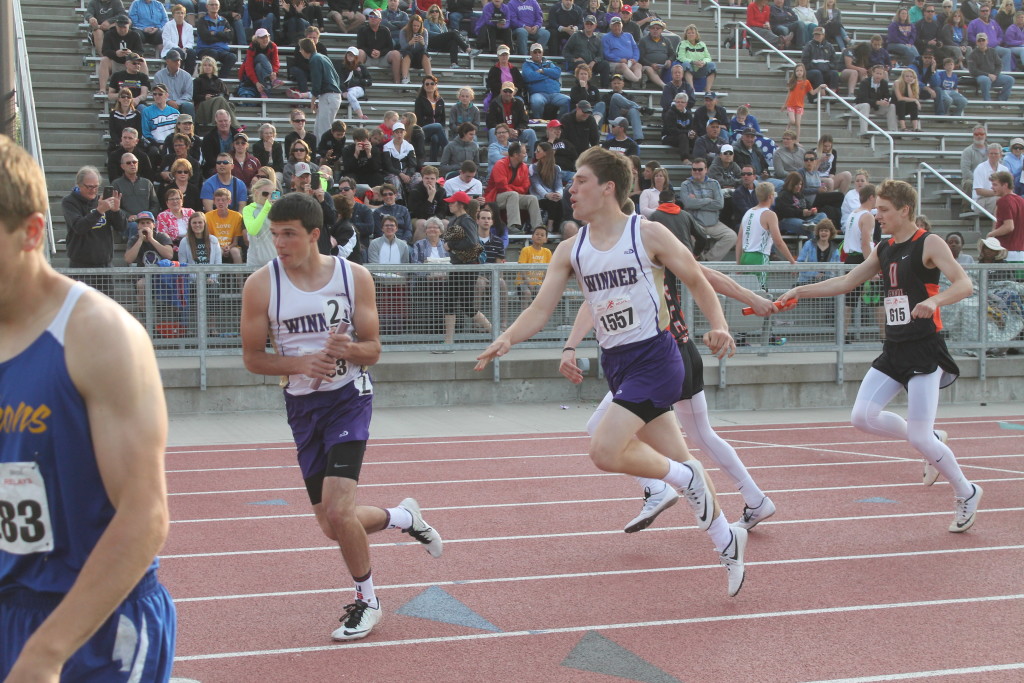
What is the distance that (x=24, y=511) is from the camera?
236cm

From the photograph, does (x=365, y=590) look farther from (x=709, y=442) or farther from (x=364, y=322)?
(x=709, y=442)

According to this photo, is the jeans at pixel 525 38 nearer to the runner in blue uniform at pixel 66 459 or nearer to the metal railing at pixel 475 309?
the metal railing at pixel 475 309

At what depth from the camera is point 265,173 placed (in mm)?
13242

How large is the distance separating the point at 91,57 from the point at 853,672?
1632cm

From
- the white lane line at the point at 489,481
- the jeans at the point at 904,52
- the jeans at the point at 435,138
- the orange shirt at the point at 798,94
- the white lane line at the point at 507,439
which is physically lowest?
the white lane line at the point at 507,439

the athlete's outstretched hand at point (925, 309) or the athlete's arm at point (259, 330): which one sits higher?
the athlete's arm at point (259, 330)

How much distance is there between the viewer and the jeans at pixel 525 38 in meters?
19.8

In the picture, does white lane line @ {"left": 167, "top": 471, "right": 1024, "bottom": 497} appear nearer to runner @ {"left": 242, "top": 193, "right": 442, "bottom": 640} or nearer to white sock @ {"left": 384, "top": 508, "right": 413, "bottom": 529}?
white sock @ {"left": 384, "top": 508, "right": 413, "bottom": 529}

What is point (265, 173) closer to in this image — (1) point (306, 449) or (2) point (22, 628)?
(1) point (306, 449)

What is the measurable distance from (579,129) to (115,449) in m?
15.3

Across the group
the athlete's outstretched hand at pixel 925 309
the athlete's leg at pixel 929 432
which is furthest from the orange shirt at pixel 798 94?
the athlete's outstretched hand at pixel 925 309

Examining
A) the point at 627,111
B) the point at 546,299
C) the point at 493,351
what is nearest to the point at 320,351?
the point at 493,351

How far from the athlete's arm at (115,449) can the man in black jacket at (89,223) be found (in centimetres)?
1034

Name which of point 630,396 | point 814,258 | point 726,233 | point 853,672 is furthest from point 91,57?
point 853,672
